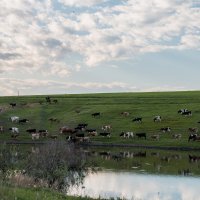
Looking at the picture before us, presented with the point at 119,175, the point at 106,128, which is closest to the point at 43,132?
the point at 106,128

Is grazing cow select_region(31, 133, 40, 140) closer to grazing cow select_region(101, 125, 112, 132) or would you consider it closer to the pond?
grazing cow select_region(101, 125, 112, 132)

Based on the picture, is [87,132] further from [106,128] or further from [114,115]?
[114,115]

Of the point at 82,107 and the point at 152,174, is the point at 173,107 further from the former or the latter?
the point at 152,174

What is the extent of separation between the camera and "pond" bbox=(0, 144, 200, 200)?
32281 millimetres

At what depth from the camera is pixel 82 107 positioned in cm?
11406

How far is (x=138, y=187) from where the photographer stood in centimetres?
3609

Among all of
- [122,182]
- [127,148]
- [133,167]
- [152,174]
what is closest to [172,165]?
[133,167]

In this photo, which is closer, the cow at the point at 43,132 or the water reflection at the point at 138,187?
the water reflection at the point at 138,187

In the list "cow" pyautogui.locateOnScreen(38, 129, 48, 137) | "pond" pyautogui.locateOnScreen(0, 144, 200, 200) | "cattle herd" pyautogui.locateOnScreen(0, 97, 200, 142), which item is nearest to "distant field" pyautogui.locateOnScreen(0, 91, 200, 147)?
"cattle herd" pyautogui.locateOnScreen(0, 97, 200, 142)

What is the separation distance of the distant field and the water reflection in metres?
34.1

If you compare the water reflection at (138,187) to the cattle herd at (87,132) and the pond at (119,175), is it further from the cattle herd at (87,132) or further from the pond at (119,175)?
the cattle herd at (87,132)

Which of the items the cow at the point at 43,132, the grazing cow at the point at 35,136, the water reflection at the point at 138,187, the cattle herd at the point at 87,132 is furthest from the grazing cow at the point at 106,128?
the water reflection at the point at 138,187

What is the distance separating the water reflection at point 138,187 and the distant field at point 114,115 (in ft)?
112

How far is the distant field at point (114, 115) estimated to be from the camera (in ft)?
274
